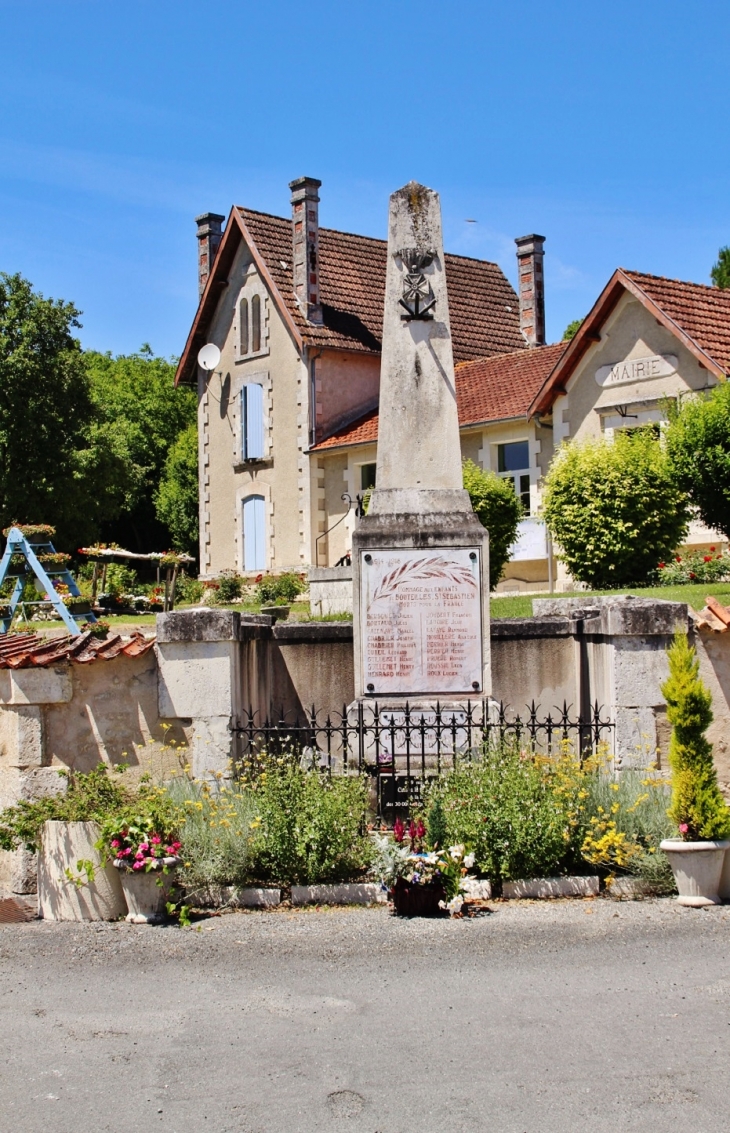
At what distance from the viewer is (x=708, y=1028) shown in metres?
5.05

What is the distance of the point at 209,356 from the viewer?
31.2 meters

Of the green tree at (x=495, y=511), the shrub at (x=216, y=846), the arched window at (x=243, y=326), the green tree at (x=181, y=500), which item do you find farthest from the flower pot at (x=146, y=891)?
the green tree at (x=181, y=500)

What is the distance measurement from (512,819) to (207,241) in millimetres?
27847

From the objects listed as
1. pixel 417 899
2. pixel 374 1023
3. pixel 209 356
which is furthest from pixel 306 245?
pixel 374 1023

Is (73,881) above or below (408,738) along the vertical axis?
below

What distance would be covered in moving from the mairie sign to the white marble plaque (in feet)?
47.4

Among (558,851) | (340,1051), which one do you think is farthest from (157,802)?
(340,1051)

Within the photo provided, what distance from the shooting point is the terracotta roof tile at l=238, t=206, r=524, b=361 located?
95.9ft

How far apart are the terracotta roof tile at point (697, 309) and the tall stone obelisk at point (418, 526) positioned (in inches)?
507

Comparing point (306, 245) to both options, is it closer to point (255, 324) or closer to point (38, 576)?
point (255, 324)

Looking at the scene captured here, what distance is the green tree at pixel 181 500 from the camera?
39.6 m

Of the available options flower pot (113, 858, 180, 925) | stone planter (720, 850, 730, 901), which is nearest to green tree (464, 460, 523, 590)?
stone planter (720, 850, 730, 901)

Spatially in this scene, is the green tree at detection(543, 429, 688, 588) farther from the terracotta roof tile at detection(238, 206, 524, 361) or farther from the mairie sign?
the terracotta roof tile at detection(238, 206, 524, 361)

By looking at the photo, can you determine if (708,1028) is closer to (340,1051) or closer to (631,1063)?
(631,1063)
